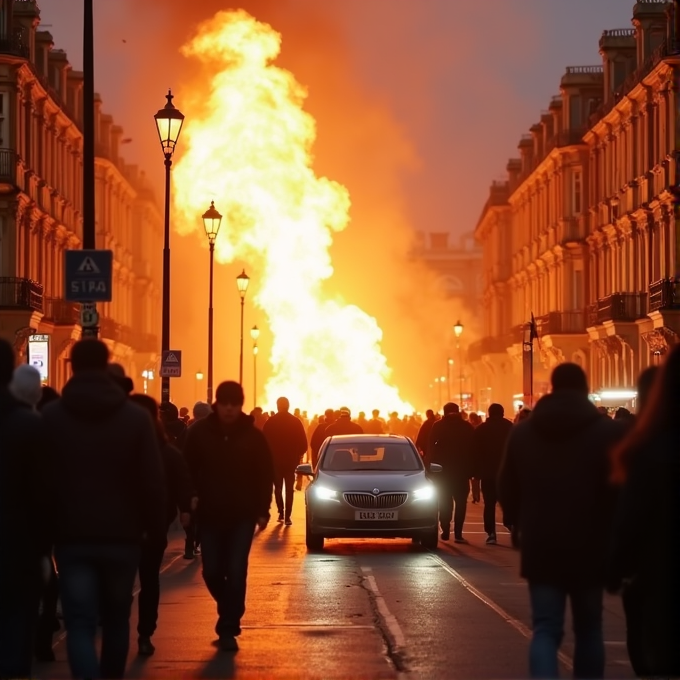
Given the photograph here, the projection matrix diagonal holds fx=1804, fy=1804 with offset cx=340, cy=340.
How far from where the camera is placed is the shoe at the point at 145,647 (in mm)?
13055

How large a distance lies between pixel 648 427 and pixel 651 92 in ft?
174

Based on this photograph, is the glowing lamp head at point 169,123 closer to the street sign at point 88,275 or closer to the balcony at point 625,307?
the street sign at point 88,275

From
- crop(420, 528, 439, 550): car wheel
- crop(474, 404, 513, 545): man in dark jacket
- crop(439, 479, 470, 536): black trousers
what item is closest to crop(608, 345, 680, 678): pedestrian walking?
crop(420, 528, 439, 550): car wheel

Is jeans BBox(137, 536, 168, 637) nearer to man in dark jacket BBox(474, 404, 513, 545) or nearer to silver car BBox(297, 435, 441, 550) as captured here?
silver car BBox(297, 435, 441, 550)

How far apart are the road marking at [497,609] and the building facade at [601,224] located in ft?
89.9

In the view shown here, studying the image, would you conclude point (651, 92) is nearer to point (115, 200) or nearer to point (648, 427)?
A: point (115, 200)

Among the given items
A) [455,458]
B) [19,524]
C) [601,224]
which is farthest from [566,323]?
[19,524]

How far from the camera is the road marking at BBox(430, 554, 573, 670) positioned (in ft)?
42.4

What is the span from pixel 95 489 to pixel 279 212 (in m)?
65.4

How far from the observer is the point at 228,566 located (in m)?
13.6

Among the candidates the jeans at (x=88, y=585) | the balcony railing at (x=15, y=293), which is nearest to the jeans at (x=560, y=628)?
the jeans at (x=88, y=585)

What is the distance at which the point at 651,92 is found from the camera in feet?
194

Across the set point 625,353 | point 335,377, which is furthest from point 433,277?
point 625,353

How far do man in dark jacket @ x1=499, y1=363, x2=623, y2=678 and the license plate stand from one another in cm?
1448
